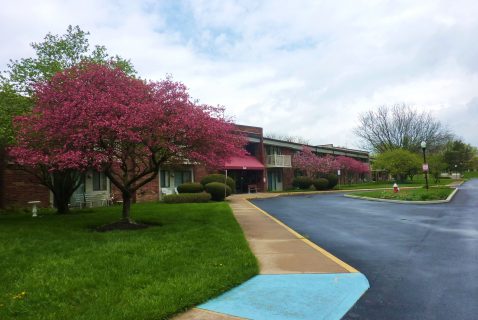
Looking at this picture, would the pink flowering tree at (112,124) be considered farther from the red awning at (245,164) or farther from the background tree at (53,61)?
the red awning at (245,164)

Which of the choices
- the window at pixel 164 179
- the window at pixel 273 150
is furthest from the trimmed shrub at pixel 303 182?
the window at pixel 164 179

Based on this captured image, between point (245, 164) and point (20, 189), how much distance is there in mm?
19480

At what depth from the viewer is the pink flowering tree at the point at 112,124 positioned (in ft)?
33.0

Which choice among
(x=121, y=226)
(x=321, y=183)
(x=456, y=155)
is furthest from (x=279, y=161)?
(x=456, y=155)

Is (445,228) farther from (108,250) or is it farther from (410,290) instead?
(108,250)

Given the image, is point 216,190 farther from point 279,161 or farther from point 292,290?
point 292,290

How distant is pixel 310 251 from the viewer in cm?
853

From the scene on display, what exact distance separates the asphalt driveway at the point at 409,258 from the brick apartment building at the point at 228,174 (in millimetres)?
7887

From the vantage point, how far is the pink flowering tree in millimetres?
10047

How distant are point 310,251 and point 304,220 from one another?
6.20 metres

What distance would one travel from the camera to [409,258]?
772 cm

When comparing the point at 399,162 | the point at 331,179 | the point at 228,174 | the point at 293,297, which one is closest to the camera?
the point at 293,297

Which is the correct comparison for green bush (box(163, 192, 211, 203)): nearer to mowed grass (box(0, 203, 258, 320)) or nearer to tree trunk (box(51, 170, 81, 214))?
tree trunk (box(51, 170, 81, 214))

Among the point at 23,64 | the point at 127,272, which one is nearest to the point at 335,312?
the point at 127,272
